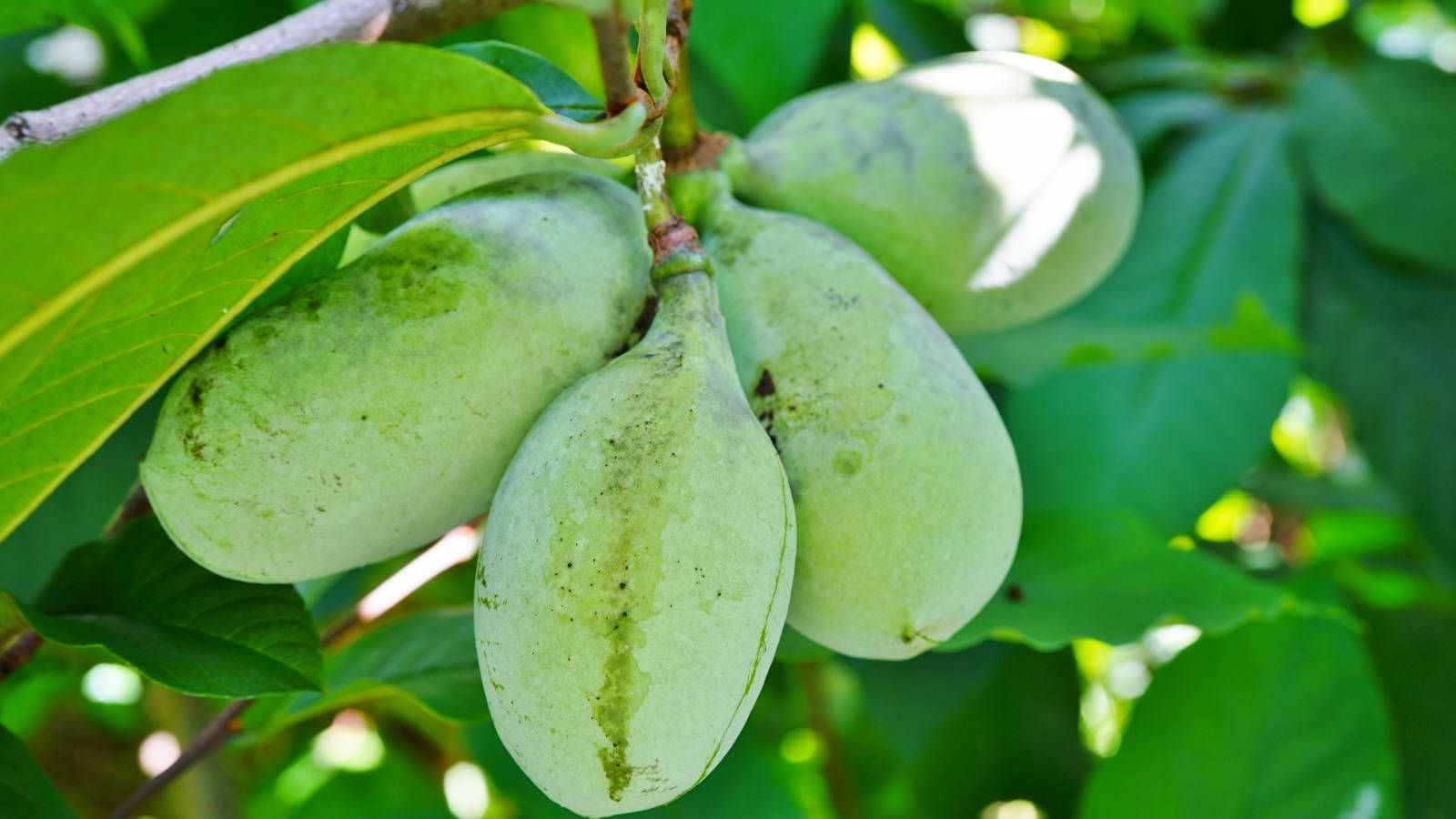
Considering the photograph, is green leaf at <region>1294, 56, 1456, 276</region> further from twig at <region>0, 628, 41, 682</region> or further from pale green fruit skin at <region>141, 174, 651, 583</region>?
twig at <region>0, 628, 41, 682</region>

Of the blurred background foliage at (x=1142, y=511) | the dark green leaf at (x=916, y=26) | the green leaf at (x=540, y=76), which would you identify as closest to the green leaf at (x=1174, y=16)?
the blurred background foliage at (x=1142, y=511)

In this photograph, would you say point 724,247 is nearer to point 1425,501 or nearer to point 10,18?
point 10,18

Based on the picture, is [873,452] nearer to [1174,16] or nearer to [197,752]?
[197,752]

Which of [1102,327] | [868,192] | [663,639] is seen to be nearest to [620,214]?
[868,192]

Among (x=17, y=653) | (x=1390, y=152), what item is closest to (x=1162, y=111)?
(x=1390, y=152)

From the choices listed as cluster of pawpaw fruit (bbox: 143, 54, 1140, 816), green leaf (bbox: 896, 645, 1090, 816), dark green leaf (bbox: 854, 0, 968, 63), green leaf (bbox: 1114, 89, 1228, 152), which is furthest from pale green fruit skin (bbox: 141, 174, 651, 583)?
green leaf (bbox: 1114, 89, 1228, 152)
